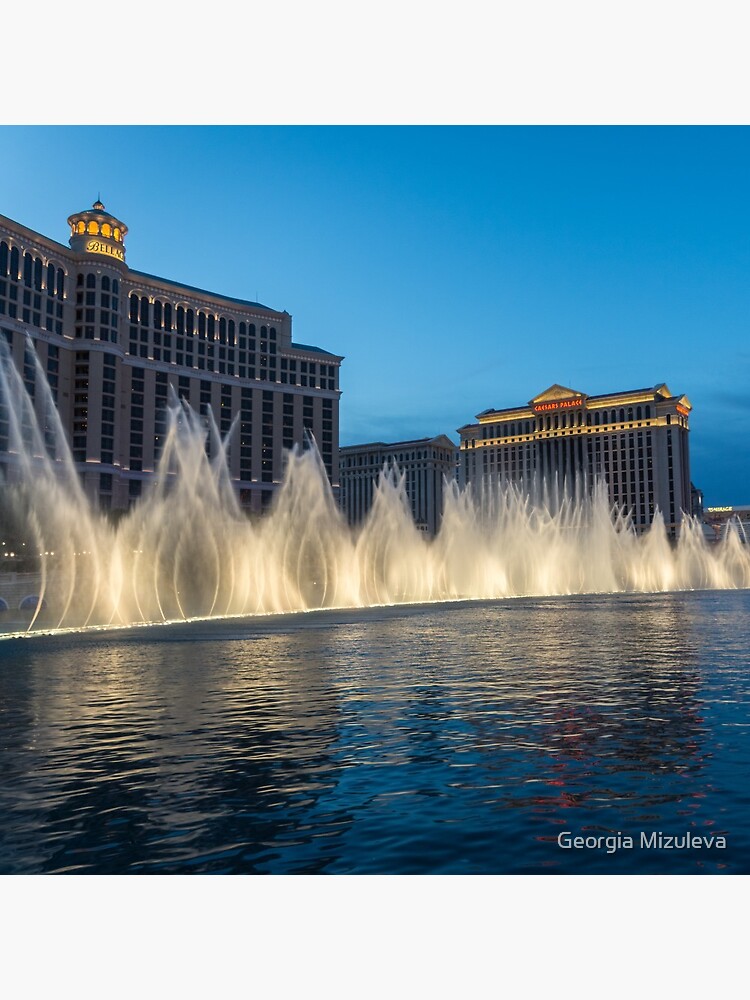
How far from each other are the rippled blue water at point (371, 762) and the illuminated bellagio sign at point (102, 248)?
337 feet

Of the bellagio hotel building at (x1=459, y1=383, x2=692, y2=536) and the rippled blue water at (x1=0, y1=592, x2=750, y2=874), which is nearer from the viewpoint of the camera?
the rippled blue water at (x1=0, y1=592, x2=750, y2=874)

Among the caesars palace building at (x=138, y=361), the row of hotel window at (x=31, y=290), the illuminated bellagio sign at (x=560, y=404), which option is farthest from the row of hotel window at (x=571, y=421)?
the row of hotel window at (x=31, y=290)

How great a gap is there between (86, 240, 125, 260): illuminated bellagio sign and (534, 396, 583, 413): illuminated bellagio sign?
101278mm

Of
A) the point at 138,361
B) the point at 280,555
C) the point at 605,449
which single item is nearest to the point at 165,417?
the point at 138,361

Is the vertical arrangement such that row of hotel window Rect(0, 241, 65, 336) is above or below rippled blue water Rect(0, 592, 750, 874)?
above

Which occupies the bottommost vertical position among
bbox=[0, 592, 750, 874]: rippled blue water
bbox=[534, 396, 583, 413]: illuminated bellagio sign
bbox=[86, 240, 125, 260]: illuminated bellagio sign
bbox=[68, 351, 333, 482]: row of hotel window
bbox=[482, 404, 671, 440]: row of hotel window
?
bbox=[0, 592, 750, 874]: rippled blue water

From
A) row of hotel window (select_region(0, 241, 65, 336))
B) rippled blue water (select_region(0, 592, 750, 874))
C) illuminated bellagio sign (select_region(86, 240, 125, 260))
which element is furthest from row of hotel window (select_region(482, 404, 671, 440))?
rippled blue water (select_region(0, 592, 750, 874))

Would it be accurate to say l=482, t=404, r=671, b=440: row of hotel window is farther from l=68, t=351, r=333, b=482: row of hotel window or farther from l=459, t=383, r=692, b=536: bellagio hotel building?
l=68, t=351, r=333, b=482: row of hotel window

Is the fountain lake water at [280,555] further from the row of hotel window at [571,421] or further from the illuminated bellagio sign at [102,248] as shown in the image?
the row of hotel window at [571,421]

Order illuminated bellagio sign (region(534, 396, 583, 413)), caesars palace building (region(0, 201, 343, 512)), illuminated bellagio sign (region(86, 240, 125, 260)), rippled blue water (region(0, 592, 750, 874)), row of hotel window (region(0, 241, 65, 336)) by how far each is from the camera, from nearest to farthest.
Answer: rippled blue water (region(0, 592, 750, 874)), row of hotel window (region(0, 241, 65, 336)), caesars palace building (region(0, 201, 343, 512)), illuminated bellagio sign (region(86, 240, 125, 260)), illuminated bellagio sign (region(534, 396, 583, 413))

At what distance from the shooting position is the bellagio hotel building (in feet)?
579

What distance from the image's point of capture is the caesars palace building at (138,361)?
361 ft

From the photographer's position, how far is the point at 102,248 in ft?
389

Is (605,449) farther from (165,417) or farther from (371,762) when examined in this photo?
(371,762)
